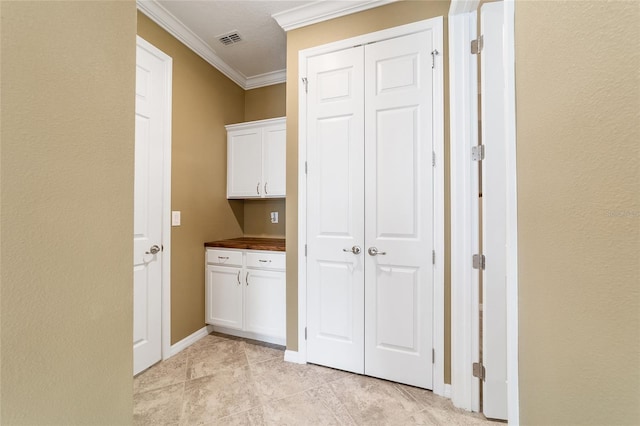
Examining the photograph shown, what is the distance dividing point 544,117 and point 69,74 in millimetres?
1075

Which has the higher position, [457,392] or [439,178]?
[439,178]

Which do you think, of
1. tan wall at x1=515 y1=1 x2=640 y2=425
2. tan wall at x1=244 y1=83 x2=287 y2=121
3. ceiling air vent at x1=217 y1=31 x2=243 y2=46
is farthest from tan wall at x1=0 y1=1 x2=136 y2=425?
tan wall at x1=244 y1=83 x2=287 y2=121

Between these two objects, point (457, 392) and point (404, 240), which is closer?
point (457, 392)

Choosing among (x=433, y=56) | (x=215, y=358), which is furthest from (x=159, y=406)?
(x=433, y=56)

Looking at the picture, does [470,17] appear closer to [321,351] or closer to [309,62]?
[309,62]

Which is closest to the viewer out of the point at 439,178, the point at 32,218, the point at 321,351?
the point at 32,218

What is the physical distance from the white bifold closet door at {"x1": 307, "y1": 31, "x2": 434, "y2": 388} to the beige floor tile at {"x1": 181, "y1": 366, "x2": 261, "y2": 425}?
0.53m

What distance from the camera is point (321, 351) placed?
6.88 feet

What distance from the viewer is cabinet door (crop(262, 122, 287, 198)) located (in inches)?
110

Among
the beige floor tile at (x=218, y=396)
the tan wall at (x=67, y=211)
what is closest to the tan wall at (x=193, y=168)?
the beige floor tile at (x=218, y=396)

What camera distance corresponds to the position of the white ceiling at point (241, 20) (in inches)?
80.9

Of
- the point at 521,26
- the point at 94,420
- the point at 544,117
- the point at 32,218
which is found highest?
the point at 521,26

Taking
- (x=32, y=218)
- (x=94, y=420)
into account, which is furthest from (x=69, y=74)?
(x=94, y=420)

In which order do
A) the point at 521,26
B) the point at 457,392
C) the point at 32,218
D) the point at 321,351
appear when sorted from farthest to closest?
the point at 321,351 < the point at 457,392 < the point at 521,26 < the point at 32,218
